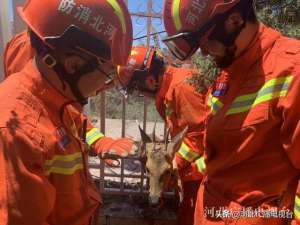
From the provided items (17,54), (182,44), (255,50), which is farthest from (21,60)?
(255,50)

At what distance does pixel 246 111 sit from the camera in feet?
7.55

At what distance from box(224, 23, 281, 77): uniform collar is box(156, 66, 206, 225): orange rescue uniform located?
4.53ft

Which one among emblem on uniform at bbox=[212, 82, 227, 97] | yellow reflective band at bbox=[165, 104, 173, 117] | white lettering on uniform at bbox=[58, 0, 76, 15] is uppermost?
white lettering on uniform at bbox=[58, 0, 76, 15]

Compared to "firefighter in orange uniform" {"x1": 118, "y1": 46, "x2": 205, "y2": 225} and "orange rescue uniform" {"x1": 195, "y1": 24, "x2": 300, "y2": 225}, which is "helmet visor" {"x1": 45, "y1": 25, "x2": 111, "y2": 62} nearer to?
"orange rescue uniform" {"x1": 195, "y1": 24, "x2": 300, "y2": 225}

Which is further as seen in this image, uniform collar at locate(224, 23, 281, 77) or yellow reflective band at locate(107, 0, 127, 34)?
uniform collar at locate(224, 23, 281, 77)

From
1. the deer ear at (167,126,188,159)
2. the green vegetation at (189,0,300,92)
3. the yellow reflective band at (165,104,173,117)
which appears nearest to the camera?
the green vegetation at (189,0,300,92)

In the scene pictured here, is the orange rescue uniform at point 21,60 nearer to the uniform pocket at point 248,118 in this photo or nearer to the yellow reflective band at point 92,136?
the yellow reflective band at point 92,136

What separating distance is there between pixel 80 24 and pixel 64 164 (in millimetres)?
656

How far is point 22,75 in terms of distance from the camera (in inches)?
79.0

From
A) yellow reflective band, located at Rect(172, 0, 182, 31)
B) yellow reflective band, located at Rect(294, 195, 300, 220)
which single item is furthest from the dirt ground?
yellow reflective band, located at Rect(294, 195, 300, 220)

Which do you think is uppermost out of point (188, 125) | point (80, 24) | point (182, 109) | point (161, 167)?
point (80, 24)

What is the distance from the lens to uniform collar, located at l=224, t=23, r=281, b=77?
2.35 m

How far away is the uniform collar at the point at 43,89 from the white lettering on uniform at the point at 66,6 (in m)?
0.30

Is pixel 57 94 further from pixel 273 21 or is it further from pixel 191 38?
pixel 273 21
